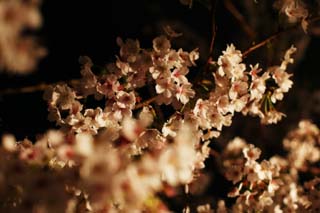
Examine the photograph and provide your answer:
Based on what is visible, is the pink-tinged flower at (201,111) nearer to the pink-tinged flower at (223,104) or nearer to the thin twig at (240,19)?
the pink-tinged flower at (223,104)

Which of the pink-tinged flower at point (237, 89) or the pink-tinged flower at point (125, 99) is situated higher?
the pink-tinged flower at point (237, 89)

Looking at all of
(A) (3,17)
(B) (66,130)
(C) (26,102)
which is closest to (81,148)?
(A) (3,17)

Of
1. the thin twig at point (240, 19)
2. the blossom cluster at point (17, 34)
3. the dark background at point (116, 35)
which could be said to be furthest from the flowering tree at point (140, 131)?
the dark background at point (116, 35)

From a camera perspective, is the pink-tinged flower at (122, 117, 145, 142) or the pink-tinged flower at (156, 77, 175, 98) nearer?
the pink-tinged flower at (122, 117, 145, 142)

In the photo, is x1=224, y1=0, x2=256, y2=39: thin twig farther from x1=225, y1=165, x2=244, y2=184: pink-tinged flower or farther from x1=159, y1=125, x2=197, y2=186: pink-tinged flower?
x1=159, y1=125, x2=197, y2=186: pink-tinged flower

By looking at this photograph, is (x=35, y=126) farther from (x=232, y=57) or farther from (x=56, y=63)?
(x=232, y=57)

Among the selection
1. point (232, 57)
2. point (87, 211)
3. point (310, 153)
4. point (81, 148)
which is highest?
point (310, 153)

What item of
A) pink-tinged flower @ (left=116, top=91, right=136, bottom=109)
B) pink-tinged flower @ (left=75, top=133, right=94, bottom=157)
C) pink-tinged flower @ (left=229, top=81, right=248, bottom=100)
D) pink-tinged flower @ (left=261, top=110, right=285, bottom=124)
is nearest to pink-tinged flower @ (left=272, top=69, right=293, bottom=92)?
pink-tinged flower @ (left=261, top=110, right=285, bottom=124)
